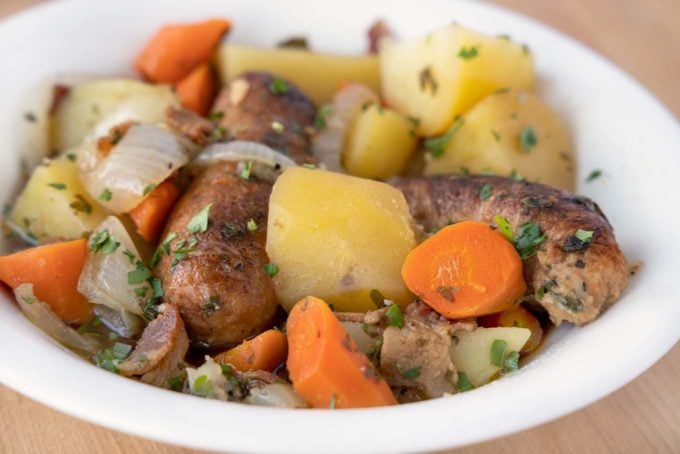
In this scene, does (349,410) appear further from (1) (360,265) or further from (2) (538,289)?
(2) (538,289)

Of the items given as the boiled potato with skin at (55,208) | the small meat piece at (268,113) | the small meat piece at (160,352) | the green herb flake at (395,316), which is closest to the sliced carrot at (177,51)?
the small meat piece at (268,113)

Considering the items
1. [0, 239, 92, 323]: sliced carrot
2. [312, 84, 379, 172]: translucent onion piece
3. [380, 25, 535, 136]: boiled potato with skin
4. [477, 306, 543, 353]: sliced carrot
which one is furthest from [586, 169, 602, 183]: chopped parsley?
[0, 239, 92, 323]: sliced carrot

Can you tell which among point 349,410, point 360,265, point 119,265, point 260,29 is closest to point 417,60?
point 260,29

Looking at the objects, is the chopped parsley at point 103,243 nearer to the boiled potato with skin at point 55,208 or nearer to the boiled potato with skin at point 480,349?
the boiled potato with skin at point 55,208

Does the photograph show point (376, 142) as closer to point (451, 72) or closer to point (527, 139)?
point (451, 72)

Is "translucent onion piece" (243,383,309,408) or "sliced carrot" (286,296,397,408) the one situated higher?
"sliced carrot" (286,296,397,408)

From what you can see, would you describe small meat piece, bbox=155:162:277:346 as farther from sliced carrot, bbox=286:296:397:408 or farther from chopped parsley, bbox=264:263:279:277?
sliced carrot, bbox=286:296:397:408
